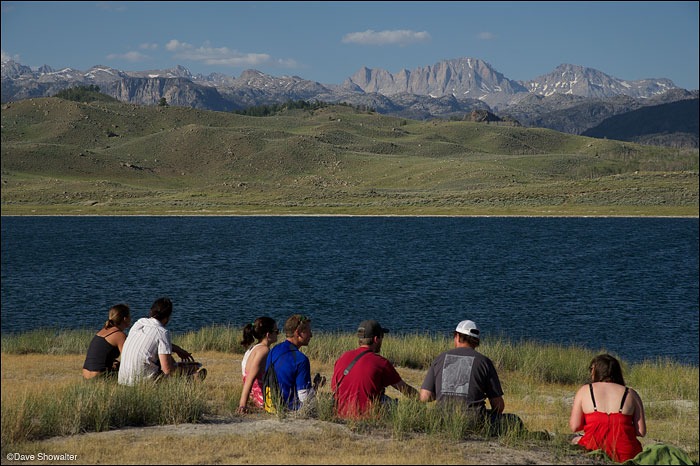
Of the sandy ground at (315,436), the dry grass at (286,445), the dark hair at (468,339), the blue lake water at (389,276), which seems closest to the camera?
the dry grass at (286,445)

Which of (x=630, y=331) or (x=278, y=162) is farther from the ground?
(x=278, y=162)

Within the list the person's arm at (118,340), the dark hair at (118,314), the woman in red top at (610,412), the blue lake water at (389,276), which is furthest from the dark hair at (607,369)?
the blue lake water at (389,276)

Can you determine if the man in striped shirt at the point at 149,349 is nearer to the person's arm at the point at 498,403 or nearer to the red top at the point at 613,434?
the person's arm at the point at 498,403

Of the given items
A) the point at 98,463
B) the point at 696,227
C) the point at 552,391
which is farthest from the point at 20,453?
the point at 696,227

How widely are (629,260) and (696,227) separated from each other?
3533cm

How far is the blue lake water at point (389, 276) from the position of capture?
3397 centimetres

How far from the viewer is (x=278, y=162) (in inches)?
7549

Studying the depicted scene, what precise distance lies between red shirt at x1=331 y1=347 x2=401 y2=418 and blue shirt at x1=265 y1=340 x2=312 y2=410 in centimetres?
57

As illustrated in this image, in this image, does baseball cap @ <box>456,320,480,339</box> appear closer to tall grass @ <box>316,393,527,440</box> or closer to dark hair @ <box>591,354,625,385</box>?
tall grass @ <box>316,393,527,440</box>

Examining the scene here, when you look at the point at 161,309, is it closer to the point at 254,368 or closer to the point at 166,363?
the point at 166,363

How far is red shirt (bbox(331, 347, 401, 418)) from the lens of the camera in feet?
31.0

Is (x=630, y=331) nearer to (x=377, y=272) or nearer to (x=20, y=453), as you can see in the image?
(x=377, y=272)

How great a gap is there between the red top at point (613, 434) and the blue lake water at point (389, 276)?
49.1 feet

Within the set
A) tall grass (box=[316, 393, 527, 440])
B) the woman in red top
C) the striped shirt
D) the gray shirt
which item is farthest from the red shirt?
the striped shirt
